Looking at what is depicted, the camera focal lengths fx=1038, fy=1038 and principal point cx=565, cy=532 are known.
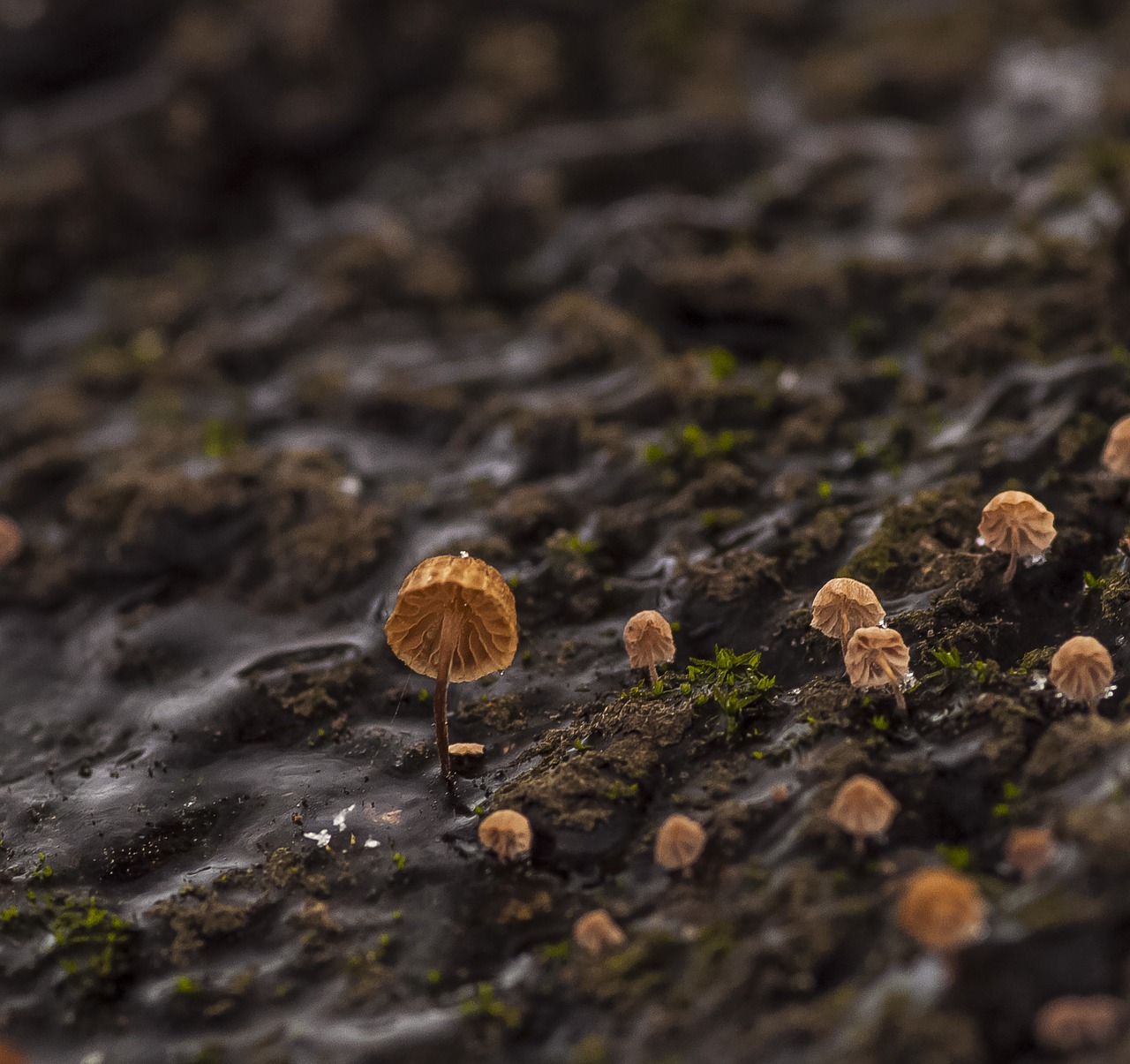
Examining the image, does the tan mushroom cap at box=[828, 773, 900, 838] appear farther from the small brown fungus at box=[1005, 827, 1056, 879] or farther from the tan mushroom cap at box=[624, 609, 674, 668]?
the tan mushroom cap at box=[624, 609, 674, 668]

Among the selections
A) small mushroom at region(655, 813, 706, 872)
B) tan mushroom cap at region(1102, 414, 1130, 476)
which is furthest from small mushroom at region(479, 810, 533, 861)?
tan mushroom cap at region(1102, 414, 1130, 476)

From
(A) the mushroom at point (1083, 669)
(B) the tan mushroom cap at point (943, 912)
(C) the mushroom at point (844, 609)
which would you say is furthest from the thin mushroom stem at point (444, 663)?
(A) the mushroom at point (1083, 669)

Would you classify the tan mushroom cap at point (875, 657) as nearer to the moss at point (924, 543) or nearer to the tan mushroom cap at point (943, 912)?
the moss at point (924, 543)

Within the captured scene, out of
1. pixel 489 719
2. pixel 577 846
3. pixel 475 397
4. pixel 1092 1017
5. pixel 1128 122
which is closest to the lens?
pixel 1092 1017

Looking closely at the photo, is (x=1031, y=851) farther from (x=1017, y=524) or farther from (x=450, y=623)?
(x=450, y=623)

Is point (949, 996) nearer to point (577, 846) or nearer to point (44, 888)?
point (577, 846)

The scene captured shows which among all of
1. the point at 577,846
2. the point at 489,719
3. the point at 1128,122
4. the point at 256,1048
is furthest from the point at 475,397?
the point at 1128,122

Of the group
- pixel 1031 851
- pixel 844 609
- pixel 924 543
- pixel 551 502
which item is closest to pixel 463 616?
pixel 844 609
